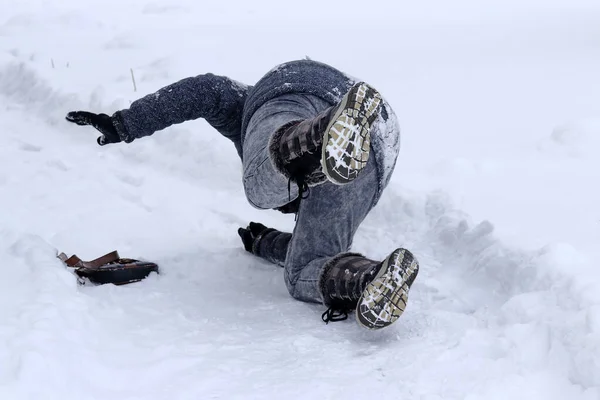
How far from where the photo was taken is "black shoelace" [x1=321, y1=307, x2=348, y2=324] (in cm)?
230

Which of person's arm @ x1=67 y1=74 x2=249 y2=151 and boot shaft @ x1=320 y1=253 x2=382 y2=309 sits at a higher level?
person's arm @ x1=67 y1=74 x2=249 y2=151

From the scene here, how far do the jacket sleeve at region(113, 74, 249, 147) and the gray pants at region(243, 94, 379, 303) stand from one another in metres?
0.23

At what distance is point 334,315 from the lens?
2316 mm

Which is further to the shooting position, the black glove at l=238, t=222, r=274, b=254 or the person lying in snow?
the black glove at l=238, t=222, r=274, b=254

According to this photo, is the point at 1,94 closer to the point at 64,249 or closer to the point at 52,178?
the point at 52,178

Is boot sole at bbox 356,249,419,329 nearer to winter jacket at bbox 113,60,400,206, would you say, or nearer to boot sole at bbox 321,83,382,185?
boot sole at bbox 321,83,382,185

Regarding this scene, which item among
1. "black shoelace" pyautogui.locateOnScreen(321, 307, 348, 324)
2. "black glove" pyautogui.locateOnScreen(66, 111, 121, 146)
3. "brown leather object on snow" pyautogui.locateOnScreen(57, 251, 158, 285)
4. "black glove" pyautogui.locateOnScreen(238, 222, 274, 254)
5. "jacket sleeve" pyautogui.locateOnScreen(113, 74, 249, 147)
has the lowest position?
"brown leather object on snow" pyautogui.locateOnScreen(57, 251, 158, 285)

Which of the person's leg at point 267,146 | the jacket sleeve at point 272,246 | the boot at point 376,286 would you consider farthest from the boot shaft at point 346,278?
the jacket sleeve at point 272,246

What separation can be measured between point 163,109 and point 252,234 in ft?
2.51

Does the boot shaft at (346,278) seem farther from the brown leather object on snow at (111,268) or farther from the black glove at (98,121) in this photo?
the black glove at (98,121)

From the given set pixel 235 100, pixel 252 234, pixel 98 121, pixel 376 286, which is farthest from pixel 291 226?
pixel 376 286

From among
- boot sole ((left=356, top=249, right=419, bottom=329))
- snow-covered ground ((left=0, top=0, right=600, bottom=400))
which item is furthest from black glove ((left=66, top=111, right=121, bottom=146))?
boot sole ((left=356, top=249, right=419, bottom=329))

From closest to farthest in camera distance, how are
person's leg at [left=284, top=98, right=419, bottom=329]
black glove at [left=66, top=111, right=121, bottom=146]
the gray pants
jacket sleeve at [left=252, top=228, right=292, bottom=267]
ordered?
person's leg at [left=284, top=98, right=419, bottom=329] → the gray pants → black glove at [left=66, top=111, right=121, bottom=146] → jacket sleeve at [left=252, top=228, right=292, bottom=267]

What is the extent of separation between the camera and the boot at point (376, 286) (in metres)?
2.02
